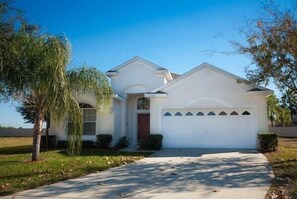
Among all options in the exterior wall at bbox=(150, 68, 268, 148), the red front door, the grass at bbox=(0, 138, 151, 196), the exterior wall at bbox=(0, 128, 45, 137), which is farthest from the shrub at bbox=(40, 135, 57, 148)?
the exterior wall at bbox=(0, 128, 45, 137)

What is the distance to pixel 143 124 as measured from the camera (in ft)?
74.2

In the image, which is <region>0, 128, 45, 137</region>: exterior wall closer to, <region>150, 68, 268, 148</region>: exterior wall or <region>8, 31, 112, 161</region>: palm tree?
<region>150, 68, 268, 148</region>: exterior wall

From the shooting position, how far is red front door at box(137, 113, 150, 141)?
22500mm

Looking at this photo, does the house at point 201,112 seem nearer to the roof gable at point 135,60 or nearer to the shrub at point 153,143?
the shrub at point 153,143

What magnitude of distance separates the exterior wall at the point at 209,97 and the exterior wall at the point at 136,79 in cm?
267

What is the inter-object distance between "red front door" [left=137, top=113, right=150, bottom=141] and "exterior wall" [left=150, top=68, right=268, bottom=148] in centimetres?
298

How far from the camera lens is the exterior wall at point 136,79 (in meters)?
22.3

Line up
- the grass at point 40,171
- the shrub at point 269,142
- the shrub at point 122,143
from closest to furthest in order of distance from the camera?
the grass at point 40,171
the shrub at point 269,142
the shrub at point 122,143

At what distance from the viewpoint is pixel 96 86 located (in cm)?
1385

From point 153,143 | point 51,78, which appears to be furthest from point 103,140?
point 51,78

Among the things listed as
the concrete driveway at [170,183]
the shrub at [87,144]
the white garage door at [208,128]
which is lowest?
the concrete driveway at [170,183]

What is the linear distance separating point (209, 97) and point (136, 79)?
5902 mm

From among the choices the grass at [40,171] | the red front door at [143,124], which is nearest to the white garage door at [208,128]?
the red front door at [143,124]

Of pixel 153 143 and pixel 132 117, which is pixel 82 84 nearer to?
pixel 153 143
